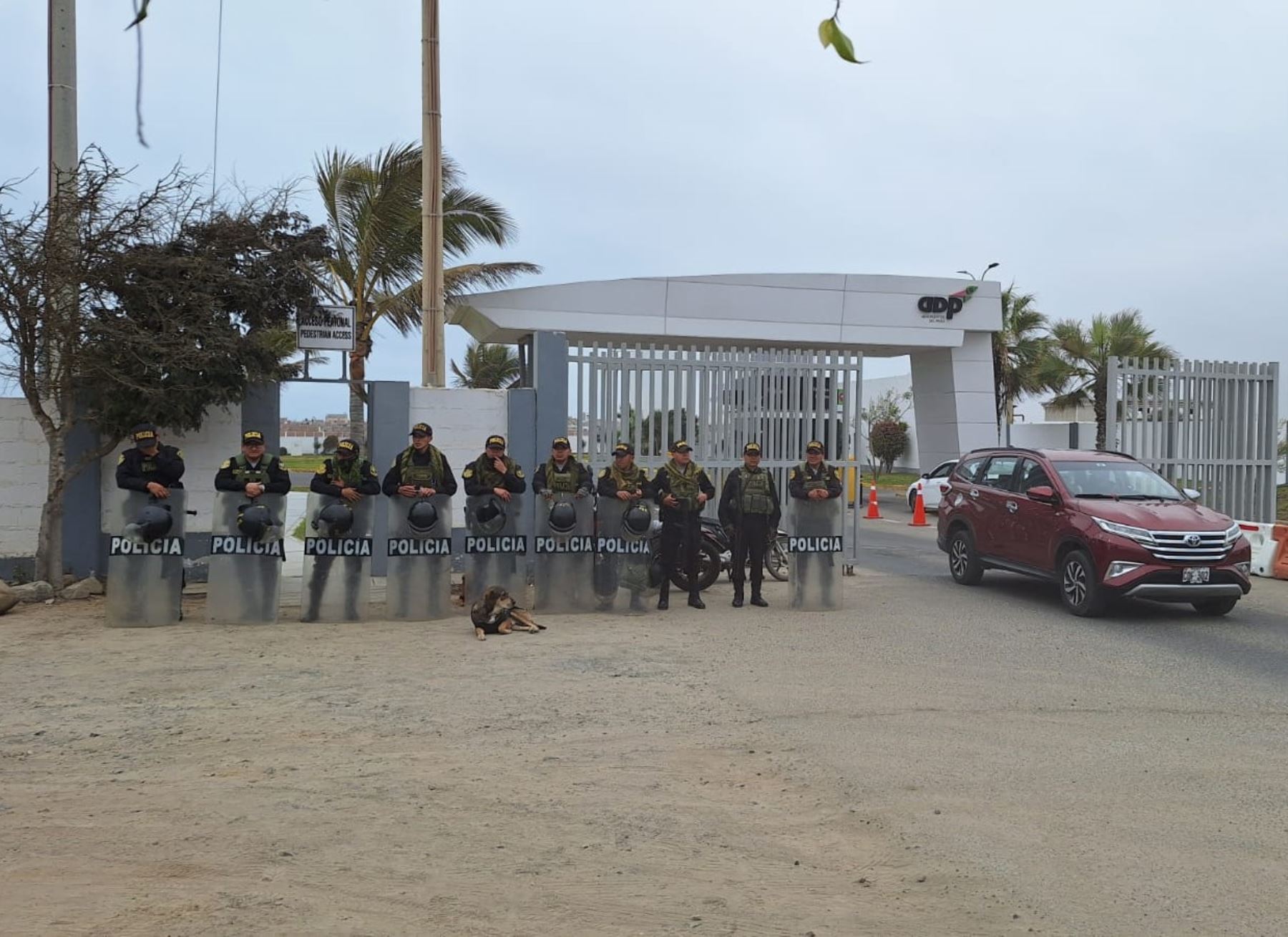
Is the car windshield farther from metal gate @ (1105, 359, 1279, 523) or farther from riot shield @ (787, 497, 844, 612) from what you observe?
metal gate @ (1105, 359, 1279, 523)

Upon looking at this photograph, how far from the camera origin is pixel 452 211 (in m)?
18.1

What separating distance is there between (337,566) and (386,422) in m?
2.46

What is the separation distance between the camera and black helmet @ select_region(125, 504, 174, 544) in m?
9.48

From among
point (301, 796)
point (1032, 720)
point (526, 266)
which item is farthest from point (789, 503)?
point (526, 266)

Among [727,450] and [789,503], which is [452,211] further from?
[789,503]

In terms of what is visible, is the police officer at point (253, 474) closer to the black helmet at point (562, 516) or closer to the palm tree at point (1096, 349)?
the black helmet at point (562, 516)

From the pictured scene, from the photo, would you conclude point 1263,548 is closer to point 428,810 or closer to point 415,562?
point 415,562

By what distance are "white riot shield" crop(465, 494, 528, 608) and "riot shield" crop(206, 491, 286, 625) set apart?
5.76 ft

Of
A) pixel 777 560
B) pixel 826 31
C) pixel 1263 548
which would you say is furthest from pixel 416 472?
pixel 1263 548

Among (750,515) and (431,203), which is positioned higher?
(431,203)

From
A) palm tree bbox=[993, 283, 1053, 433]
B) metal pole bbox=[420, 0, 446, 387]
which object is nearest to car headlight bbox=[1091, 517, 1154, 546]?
metal pole bbox=[420, 0, 446, 387]

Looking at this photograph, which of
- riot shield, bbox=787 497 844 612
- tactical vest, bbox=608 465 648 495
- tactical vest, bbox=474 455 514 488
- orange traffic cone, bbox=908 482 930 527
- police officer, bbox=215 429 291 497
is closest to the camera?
police officer, bbox=215 429 291 497

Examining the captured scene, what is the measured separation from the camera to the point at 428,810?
193 inches

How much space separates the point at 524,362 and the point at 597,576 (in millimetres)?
3778
